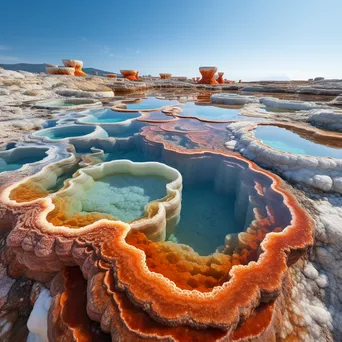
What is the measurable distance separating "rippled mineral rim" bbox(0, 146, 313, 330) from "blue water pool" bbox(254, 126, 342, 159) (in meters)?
3.14

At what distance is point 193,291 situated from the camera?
5.89 ft

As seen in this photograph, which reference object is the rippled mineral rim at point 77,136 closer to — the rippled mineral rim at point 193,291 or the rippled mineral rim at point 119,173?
the rippled mineral rim at point 119,173

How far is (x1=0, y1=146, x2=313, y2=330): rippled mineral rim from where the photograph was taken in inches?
63.5

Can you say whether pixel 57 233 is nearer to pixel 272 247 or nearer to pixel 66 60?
pixel 272 247

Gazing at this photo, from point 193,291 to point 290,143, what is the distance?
17.8 feet

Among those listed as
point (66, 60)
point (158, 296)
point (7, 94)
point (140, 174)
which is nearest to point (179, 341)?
point (158, 296)

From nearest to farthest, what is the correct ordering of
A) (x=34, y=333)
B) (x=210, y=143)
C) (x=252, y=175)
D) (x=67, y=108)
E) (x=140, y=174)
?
(x=34, y=333), (x=252, y=175), (x=140, y=174), (x=210, y=143), (x=67, y=108)

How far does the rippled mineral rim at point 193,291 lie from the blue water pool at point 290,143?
3139mm

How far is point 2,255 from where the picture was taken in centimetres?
285

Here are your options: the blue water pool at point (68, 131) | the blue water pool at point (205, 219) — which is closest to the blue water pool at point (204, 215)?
the blue water pool at point (205, 219)

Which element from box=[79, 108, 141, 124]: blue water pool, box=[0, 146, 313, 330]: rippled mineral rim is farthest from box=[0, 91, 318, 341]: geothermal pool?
box=[79, 108, 141, 124]: blue water pool

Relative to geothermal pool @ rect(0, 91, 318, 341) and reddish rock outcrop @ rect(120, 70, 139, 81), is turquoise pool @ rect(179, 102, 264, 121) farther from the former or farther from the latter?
reddish rock outcrop @ rect(120, 70, 139, 81)

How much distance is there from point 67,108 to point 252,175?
967cm

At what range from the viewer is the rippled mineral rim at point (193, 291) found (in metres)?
1.61
